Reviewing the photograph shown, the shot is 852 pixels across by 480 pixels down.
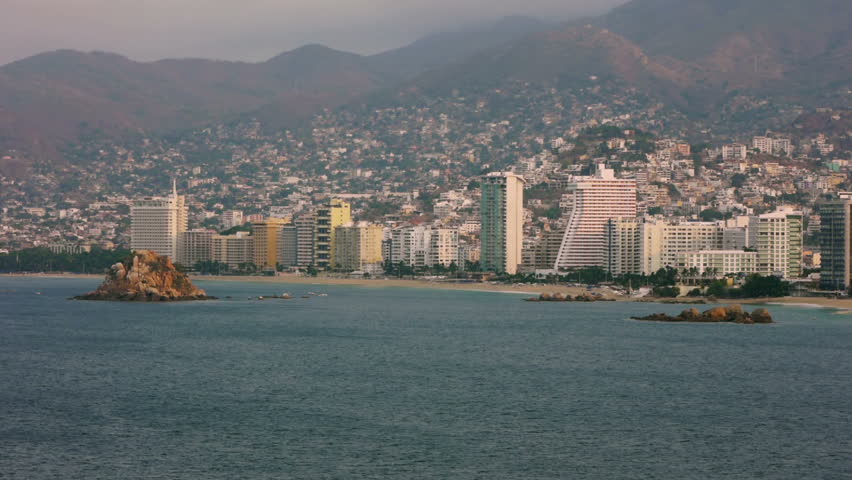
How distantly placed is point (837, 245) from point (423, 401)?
105 m

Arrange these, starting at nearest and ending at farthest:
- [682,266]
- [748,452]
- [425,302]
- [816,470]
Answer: [816,470] → [748,452] → [425,302] → [682,266]

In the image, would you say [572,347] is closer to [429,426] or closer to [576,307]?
[429,426]

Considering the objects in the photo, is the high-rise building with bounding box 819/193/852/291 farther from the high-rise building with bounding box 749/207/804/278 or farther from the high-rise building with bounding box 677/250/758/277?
the high-rise building with bounding box 749/207/804/278

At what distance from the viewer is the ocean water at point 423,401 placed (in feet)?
165

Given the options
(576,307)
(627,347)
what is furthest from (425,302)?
(627,347)

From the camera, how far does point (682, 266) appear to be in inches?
7293

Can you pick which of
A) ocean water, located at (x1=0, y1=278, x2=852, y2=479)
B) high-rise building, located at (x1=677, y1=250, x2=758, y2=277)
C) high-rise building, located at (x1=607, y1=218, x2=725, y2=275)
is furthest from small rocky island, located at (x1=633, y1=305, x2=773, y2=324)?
high-rise building, located at (x1=607, y1=218, x2=725, y2=275)

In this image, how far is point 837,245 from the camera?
6127 inches

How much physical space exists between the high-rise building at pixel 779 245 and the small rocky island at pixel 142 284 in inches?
3480

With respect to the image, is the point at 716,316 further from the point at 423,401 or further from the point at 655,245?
the point at 655,245

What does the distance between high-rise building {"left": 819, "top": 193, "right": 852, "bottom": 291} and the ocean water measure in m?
42.6

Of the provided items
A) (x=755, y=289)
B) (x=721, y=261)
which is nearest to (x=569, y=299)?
(x=755, y=289)

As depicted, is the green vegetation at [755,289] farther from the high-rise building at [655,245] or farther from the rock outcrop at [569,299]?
the high-rise building at [655,245]

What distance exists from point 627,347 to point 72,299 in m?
88.6
